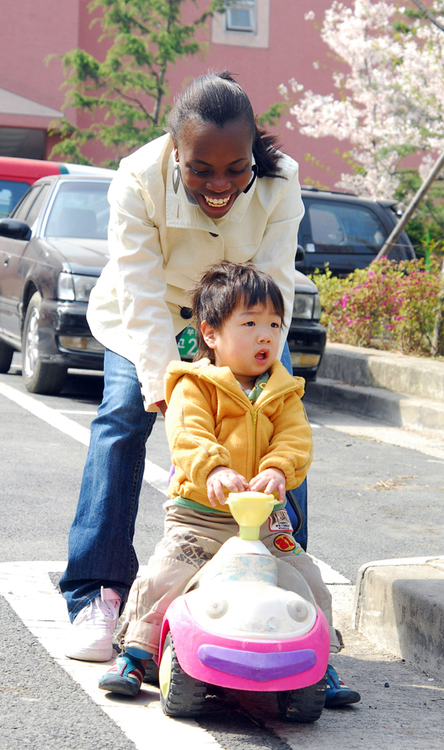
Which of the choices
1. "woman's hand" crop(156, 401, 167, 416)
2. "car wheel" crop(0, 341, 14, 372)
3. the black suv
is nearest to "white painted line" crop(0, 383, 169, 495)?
"car wheel" crop(0, 341, 14, 372)

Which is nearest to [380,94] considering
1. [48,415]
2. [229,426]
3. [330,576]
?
[48,415]

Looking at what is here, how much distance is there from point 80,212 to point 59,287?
111 cm

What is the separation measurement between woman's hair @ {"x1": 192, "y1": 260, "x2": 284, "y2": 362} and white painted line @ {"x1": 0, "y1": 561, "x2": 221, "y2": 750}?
0.96 metres

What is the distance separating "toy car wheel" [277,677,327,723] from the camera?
2.40 m

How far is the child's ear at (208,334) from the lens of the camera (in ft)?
9.18

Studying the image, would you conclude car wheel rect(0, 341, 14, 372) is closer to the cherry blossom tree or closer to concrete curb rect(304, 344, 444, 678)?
concrete curb rect(304, 344, 444, 678)

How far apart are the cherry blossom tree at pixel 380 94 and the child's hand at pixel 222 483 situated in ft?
48.1

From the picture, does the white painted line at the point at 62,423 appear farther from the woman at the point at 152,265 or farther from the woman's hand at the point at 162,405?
the woman's hand at the point at 162,405

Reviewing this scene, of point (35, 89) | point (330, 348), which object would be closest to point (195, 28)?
point (35, 89)

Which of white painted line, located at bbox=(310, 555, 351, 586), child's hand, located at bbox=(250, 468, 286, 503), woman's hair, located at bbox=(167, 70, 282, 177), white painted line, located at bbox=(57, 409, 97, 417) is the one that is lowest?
white painted line, located at bbox=(57, 409, 97, 417)

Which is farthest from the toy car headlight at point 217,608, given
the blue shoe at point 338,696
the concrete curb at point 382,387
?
the concrete curb at point 382,387

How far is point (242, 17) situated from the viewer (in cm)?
2303

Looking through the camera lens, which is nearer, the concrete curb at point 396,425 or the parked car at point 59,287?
the concrete curb at point 396,425

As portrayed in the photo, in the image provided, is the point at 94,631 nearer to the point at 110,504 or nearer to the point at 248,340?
the point at 110,504
